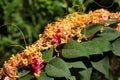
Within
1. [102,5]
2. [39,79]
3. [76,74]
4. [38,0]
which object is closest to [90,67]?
[76,74]

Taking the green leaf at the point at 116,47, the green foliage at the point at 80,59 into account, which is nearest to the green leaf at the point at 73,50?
the green foliage at the point at 80,59

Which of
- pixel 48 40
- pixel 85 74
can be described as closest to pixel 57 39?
pixel 48 40

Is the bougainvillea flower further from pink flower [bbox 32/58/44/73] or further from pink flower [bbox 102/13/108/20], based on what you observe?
pink flower [bbox 32/58/44/73]

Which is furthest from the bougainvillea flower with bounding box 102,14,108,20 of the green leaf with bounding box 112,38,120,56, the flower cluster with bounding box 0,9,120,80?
the green leaf with bounding box 112,38,120,56

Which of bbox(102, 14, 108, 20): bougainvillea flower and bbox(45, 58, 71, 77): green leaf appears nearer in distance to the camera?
bbox(45, 58, 71, 77): green leaf

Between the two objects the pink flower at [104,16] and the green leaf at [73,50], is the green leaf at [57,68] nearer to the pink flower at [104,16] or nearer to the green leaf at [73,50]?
the green leaf at [73,50]

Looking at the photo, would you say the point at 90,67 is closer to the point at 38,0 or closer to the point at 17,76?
the point at 17,76

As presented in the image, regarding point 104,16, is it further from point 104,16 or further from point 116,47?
point 116,47
